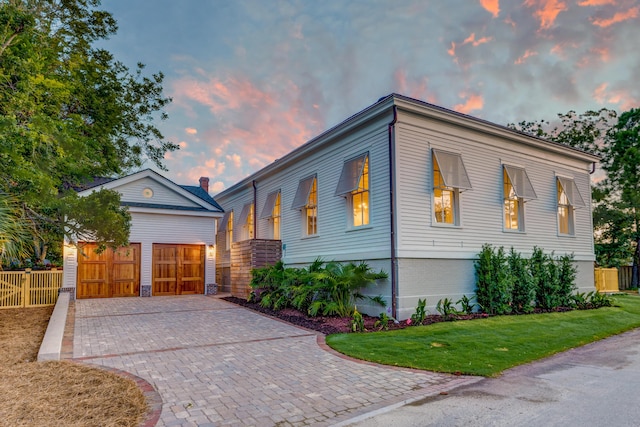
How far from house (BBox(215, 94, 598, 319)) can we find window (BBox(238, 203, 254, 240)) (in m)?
3.04

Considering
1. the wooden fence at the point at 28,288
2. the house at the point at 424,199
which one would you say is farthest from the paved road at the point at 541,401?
the wooden fence at the point at 28,288

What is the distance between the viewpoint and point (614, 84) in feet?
65.1

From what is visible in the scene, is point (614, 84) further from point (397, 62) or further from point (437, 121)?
point (437, 121)

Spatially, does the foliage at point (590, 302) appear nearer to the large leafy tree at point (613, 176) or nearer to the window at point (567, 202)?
the window at point (567, 202)

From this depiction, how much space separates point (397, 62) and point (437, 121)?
4193 millimetres

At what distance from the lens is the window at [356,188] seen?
36.4 ft

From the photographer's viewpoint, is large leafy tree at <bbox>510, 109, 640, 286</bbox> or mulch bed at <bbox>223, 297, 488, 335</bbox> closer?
mulch bed at <bbox>223, 297, 488, 335</bbox>

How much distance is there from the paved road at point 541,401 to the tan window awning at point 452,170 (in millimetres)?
5635

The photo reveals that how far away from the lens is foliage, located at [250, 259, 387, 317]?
400 inches

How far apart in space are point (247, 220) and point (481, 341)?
43.8ft

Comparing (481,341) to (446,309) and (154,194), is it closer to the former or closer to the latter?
(446,309)

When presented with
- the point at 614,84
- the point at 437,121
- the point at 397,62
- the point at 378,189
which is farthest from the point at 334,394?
the point at 614,84

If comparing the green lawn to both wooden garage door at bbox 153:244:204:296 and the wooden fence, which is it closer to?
the wooden fence

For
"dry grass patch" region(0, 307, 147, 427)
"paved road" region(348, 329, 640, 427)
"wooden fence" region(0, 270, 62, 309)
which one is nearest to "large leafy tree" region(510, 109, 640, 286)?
"paved road" region(348, 329, 640, 427)
